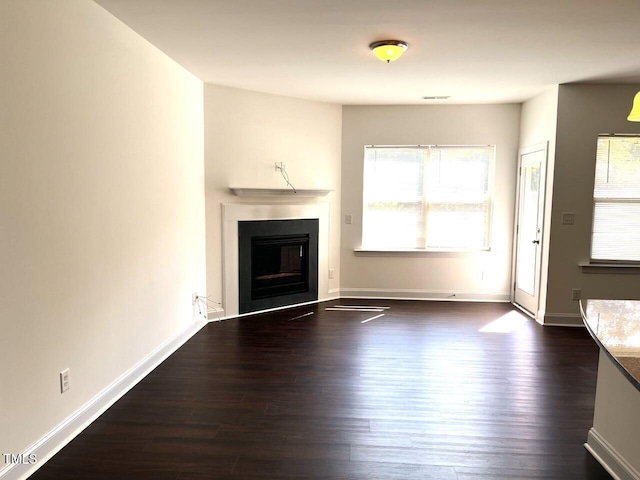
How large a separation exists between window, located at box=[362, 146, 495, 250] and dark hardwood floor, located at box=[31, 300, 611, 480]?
168 centimetres

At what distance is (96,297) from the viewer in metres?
2.72

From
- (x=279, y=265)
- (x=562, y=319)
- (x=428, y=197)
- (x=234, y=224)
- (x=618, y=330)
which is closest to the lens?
(x=618, y=330)

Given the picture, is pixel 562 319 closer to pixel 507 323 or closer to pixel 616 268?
pixel 507 323

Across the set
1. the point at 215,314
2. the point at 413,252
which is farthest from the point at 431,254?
the point at 215,314

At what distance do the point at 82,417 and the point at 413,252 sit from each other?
13.8 ft

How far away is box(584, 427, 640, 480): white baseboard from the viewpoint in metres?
2.01

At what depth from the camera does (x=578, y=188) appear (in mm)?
4602

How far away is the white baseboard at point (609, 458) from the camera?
6.60 ft

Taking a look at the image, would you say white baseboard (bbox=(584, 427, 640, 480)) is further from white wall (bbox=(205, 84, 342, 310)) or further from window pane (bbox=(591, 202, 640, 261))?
white wall (bbox=(205, 84, 342, 310))

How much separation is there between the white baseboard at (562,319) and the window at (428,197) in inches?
49.8

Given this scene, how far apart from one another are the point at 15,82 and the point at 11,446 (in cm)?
167

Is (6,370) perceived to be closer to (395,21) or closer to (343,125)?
(395,21)

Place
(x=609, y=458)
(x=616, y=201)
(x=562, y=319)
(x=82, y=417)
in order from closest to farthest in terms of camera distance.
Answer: (x=609, y=458), (x=82, y=417), (x=616, y=201), (x=562, y=319)

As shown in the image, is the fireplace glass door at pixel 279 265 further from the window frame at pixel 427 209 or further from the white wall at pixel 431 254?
the window frame at pixel 427 209
